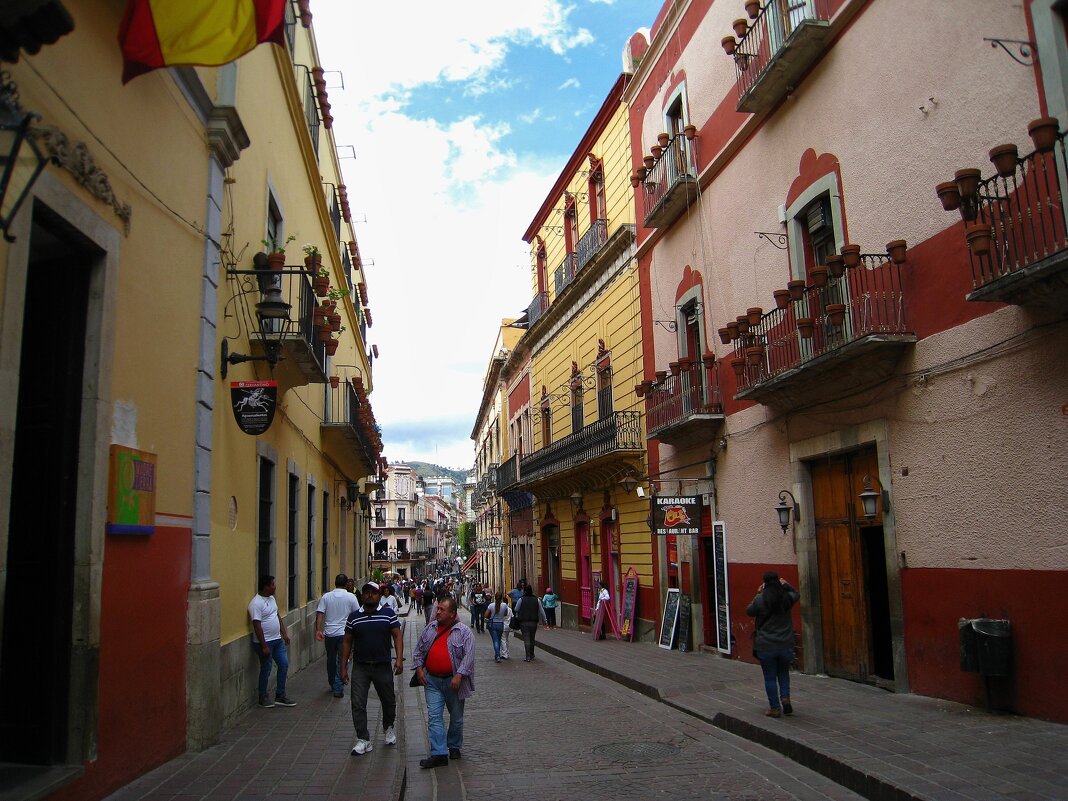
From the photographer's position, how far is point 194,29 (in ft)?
20.5

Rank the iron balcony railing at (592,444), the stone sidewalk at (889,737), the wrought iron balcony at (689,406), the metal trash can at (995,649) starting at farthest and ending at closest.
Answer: the iron balcony railing at (592,444), the wrought iron balcony at (689,406), the metal trash can at (995,649), the stone sidewalk at (889,737)

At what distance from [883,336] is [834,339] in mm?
939

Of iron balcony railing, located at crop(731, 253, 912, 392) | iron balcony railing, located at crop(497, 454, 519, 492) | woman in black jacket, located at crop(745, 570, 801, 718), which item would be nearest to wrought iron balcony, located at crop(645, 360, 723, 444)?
iron balcony railing, located at crop(731, 253, 912, 392)

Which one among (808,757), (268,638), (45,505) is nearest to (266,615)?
(268,638)

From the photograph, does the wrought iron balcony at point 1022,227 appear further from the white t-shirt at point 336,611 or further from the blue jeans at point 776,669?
the white t-shirt at point 336,611

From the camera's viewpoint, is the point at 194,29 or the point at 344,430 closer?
the point at 194,29

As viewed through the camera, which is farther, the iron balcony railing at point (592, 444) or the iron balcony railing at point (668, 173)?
the iron balcony railing at point (592, 444)

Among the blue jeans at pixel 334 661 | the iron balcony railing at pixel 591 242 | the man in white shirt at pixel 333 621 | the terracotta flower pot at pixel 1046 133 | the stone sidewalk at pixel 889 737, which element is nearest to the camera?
the stone sidewalk at pixel 889 737

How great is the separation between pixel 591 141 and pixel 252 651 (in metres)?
16.5

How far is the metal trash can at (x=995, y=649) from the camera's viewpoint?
7914 mm

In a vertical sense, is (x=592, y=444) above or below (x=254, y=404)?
above

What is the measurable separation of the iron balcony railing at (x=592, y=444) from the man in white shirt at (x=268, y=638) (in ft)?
31.7

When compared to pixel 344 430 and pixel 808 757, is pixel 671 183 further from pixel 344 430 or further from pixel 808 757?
pixel 808 757

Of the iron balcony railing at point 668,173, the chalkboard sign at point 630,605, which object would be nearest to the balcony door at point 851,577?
the iron balcony railing at point 668,173
